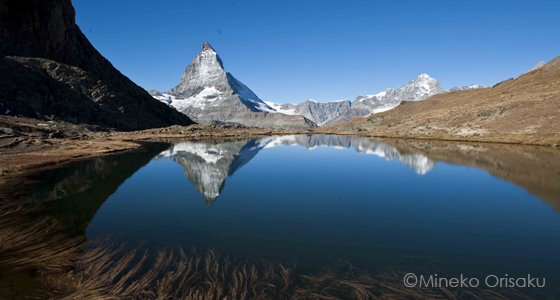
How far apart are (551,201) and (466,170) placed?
42.9 feet

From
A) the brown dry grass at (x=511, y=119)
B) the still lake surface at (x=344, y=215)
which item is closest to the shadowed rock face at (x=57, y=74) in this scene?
the still lake surface at (x=344, y=215)

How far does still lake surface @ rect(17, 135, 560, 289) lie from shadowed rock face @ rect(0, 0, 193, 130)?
88.0 metres

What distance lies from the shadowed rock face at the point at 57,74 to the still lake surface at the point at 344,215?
8802cm

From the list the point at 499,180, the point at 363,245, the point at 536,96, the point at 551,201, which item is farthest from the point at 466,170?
the point at 536,96

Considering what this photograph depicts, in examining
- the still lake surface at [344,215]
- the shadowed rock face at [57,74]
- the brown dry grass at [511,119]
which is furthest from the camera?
the shadowed rock face at [57,74]

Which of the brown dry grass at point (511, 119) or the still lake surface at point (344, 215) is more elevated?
the brown dry grass at point (511, 119)

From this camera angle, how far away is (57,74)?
113 metres

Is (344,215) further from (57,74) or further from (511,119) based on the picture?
(57,74)

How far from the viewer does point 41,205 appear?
17.7 m

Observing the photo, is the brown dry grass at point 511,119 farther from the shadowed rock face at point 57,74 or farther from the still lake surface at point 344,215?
the shadowed rock face at point 57,74

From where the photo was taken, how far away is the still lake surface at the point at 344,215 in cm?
1125

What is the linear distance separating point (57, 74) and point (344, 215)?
13872cm

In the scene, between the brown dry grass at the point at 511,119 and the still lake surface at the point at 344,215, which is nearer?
the still lake surface at the point at 344,215

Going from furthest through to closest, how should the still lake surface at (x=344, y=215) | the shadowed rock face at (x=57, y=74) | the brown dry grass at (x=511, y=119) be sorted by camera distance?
the shadowed rock face at (x=57, y=74), the brown dry grass at (x=511, y=119), the still lake surface at (x=344, y=215)
